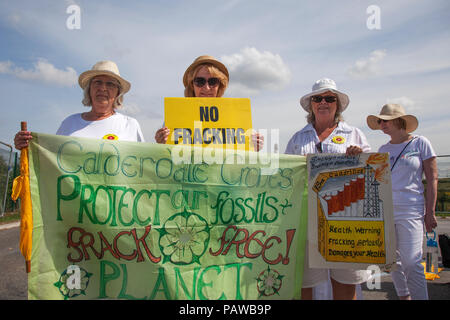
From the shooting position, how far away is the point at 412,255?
3088 millimetres

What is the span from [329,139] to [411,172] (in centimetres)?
113

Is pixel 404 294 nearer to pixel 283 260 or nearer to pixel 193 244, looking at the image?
pixel 283 260

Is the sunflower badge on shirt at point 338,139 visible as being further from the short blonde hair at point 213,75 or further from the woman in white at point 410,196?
the short blonde hair at point 213,75

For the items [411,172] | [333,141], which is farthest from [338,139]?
[411,172]

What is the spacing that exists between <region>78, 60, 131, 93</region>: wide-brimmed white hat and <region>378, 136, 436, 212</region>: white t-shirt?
2974 mm

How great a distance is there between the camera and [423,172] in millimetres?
3377

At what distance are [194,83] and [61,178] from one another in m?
1.51

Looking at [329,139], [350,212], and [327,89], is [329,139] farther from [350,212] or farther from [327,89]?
[350,212]

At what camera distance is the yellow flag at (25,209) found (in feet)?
7.70

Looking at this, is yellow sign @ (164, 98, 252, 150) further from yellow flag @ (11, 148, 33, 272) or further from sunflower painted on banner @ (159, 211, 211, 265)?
yellow flag @ (11, 148, 33, 272)

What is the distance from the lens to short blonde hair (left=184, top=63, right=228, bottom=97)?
312 cm

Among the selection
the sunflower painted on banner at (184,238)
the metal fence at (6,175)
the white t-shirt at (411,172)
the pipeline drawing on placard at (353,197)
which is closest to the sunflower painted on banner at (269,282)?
the sunflower painted on banner at (184,238)

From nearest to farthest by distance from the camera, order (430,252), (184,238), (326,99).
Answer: (184,238), (326,99), (430,252)
